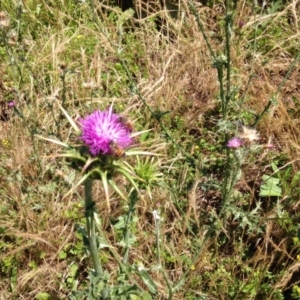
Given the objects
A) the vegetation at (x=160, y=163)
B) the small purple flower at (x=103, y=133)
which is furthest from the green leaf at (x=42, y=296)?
the small purple flower at (x=103, y=133)

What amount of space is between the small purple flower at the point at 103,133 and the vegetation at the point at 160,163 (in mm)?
59

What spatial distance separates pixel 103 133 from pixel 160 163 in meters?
1.08

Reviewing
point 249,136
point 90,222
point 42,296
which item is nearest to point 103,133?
point 90,222

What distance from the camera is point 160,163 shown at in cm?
241

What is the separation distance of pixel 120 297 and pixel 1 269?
76 cm

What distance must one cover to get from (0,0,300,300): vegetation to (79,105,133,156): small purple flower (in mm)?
59

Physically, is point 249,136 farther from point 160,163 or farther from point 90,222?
point 160,163

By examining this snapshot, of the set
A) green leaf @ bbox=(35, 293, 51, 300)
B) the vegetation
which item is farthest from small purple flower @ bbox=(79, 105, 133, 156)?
green leaf @ bbox=(35, 293, 51, 300)

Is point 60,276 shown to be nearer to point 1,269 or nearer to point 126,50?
point 1,269

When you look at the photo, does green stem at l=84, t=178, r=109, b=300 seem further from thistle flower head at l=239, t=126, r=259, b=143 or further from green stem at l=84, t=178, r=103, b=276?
thistle flower head at l=239, t=126, r=259, b=143

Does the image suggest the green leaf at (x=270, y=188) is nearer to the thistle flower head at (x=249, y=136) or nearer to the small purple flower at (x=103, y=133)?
the thistle flower head at (x=249, y=136)

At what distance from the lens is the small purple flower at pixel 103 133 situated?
4.39 feet

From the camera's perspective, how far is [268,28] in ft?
10.7

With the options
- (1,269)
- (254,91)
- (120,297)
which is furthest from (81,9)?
(120,297)
